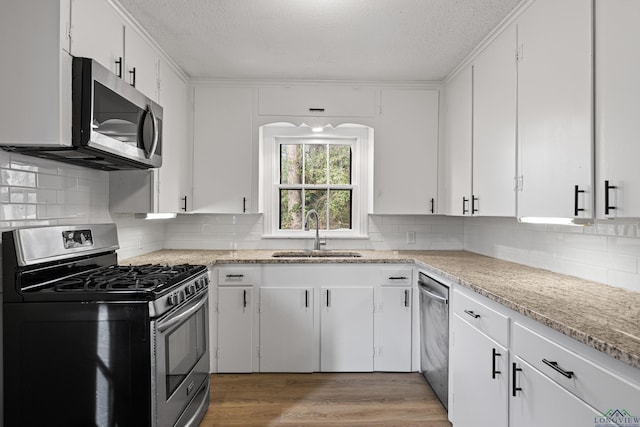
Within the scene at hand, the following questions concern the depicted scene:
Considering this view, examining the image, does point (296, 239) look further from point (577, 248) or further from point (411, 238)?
point (577, 248)

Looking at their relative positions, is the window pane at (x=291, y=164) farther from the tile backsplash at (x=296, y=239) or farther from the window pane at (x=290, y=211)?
the tile backsplash at (x=296, y=239)

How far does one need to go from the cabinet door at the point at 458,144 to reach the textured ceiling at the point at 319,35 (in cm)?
19

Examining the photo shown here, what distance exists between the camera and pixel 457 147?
3084 millimetres

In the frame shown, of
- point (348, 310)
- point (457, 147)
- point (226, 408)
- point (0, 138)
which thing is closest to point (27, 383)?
point (0, 138)

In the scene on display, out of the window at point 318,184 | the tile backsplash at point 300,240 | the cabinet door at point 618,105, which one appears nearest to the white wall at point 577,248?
the tile backsplash at point 300,240

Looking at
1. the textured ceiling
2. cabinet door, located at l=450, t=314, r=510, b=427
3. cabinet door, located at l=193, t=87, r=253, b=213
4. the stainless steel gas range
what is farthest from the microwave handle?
cabinet door, located at l=450, t=314, r=510, b=427

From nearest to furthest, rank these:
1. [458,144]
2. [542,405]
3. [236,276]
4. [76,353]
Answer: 1. [542,405]
2. [76,353]
3. [236,276]
4. [458,144]

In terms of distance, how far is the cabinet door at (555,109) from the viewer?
1.62 metres

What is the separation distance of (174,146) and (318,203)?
138cm

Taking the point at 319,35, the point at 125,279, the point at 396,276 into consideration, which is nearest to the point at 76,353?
the point at 125,279

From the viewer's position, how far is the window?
3.63 metres

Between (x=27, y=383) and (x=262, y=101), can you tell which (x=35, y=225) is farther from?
(x=262, y=101)

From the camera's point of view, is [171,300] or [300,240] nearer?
[171,300]

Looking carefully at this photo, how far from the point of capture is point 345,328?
2.95 metres
